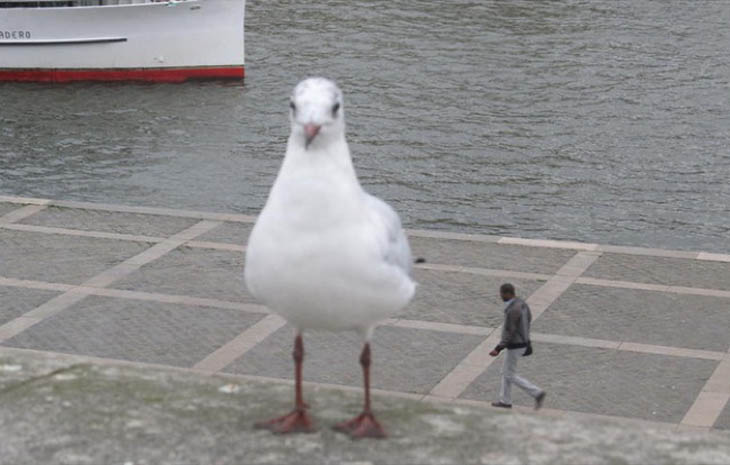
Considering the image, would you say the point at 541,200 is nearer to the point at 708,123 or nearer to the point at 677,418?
the point at 708,123

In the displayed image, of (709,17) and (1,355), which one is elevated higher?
(1,355)

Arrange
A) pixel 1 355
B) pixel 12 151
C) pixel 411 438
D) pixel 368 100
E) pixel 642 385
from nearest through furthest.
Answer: pixel 411 438 < pixel 1 355 < pixel 642 385 < pixel 12 151 < pixel 368 100

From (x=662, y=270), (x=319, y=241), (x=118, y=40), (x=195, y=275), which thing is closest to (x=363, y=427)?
(x=319, y=241)

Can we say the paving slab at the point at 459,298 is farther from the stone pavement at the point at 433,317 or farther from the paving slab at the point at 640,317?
the paving slab at the point at 640,317

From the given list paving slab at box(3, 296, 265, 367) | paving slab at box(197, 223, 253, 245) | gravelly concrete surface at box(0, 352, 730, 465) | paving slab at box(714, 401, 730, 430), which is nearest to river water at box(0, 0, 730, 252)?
paving slab at box(197, 223, 253, 245)

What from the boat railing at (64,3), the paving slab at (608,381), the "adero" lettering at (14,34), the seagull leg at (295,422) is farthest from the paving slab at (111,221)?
the "adero" lettering at (14,34)

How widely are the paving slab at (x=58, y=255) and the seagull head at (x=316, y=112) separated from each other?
10636 mm

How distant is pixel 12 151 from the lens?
2794 centimetres

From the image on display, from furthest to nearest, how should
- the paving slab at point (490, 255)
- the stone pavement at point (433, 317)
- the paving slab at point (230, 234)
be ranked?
1. the paving slab at point (230, 234)
2. the paving slab at point (490, 255)
3. the stone pavement at point (433, 317)

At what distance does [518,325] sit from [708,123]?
19.2m

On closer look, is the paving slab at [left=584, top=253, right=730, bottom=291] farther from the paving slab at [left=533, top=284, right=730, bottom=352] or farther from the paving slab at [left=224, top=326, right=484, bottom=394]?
the paving slab at [left=224, top=326, right=484, bottom=394]

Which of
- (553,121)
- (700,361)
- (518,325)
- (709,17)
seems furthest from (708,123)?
(518,325)

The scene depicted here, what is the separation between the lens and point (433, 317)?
14.5 m

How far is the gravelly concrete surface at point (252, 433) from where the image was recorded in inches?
213
